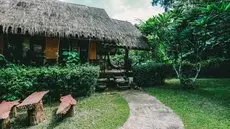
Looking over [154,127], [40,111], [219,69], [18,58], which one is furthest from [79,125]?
[219,69]

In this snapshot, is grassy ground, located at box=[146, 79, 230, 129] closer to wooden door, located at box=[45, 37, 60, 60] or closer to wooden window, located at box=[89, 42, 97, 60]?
wooden window, located at box=[89, 42, 97, 60]

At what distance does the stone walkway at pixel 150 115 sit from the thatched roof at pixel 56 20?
5.06m

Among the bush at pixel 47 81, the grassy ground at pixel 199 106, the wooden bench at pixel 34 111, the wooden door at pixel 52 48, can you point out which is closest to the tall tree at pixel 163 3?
the grassy ground at pixel 199 106

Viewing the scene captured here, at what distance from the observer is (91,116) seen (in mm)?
9672

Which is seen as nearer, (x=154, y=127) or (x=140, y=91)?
(x=154, y=127)

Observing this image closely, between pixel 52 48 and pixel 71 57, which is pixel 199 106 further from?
pixel 52 48

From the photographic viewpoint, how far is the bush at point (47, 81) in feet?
34.8

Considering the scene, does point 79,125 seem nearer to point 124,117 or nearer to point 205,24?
point 124,117

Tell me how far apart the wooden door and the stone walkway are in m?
5.39

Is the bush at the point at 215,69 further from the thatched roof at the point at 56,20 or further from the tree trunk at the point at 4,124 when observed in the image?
the tree trunk at the point at 4,124

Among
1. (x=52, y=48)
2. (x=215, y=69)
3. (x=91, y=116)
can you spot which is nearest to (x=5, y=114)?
(x=91, y=116)

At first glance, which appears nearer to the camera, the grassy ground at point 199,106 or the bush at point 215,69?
the grassy ground at point 199,106

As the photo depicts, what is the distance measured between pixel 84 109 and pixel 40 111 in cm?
188

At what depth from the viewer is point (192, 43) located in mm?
15820
